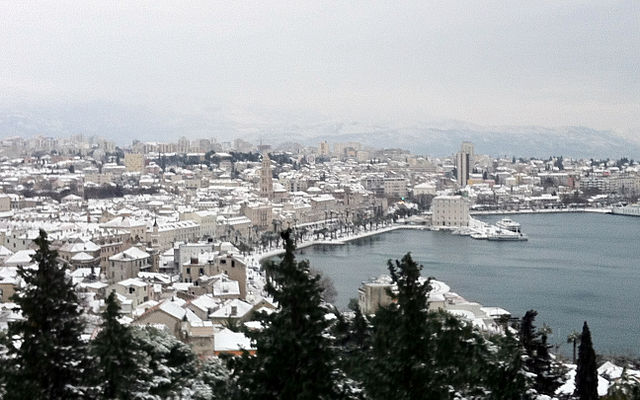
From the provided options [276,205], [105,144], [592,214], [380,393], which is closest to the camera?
[380,393]

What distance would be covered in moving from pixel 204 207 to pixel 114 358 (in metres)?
19.1

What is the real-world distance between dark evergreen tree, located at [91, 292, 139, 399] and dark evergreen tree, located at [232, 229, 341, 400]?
46cm

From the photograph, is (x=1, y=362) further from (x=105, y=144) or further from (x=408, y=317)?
(x=105, y=144)

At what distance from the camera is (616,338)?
27.6 ft

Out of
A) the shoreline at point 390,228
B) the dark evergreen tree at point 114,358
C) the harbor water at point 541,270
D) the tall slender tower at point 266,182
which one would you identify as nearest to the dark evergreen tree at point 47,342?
the dark evergreen tree at point 114,358

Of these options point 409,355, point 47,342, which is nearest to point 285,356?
point 409,355

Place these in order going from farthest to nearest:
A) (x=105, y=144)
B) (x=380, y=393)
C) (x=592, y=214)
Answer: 1. (x=105, y=144)
2. (x=592, y=214)
3. (x=380, y=393)

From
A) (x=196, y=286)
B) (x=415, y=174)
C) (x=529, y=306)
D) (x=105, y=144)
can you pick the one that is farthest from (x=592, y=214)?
(x=105, y=144)

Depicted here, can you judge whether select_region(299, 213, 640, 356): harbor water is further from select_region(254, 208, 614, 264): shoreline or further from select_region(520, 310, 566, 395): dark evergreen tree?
select_region(520, 310, 566, 395): dark evergreen tree

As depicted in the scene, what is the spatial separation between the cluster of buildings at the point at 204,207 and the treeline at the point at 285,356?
1.11 ft

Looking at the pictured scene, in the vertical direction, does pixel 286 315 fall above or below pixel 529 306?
above

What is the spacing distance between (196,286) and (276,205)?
49.4 ft

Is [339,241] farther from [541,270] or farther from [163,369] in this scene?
[163,369]

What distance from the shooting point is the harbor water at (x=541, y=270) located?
373 inches
